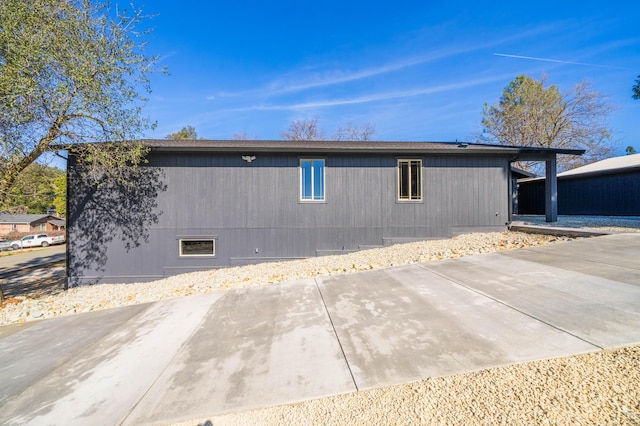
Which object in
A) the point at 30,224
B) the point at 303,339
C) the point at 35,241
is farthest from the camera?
the point at 30,224

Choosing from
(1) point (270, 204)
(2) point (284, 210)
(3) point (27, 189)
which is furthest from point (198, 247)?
(3) point (27, 189)

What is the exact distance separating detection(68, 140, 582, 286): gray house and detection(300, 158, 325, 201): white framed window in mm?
31

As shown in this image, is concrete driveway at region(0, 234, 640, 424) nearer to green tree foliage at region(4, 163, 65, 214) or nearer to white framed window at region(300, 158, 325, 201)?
white framed window at region(300, 158, 325, 201)

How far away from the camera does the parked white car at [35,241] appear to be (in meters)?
27.7

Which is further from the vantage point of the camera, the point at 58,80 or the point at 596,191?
the point at 596,191

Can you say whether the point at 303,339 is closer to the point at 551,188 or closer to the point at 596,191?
the point at 551,188

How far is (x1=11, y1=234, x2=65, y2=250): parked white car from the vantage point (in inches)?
1091

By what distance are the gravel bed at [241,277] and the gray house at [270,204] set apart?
0.59 metres

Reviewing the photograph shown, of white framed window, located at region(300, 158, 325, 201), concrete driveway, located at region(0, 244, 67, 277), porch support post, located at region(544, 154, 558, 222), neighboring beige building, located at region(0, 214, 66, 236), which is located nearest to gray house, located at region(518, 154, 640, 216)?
porch support post, located at region(544, 154, 558, 222)

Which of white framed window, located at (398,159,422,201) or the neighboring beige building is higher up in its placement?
white framed window, located at (398,159,422,201)

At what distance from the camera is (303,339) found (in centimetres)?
279

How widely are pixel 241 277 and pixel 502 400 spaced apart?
17.1 ft

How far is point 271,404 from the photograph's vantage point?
1.90 m

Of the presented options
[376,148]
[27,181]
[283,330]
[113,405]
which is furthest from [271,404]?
[27,181]
